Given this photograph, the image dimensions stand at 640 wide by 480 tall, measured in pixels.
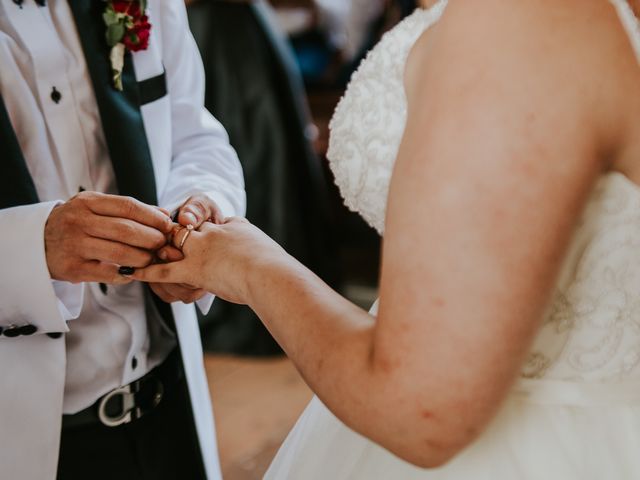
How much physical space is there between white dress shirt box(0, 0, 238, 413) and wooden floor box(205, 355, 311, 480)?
4.99ft

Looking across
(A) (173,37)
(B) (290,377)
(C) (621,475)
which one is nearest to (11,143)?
(A) (173,37)

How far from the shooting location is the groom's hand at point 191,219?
1.16 metres

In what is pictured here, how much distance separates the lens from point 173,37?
4.84 ft

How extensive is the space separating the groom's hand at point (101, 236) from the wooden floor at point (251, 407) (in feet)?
5.92

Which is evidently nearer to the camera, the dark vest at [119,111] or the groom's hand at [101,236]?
the groom's hand at [101,236]

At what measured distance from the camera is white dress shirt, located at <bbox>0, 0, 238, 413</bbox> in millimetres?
1211

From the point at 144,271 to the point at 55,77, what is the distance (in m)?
0.41

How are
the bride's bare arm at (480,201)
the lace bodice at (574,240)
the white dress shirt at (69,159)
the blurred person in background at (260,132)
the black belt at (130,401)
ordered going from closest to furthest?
the bride's bare arm at (480,201) < the lace bodice at (574,240) < the white dress shirt at (69,159) < the black belt at (130,401) < the blurred person in background at (260,132)

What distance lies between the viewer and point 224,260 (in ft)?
3.31

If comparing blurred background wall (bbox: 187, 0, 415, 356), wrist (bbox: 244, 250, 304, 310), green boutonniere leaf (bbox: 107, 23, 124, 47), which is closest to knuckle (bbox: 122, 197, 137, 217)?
wrist (bbox: 244, 250, 304, 310)

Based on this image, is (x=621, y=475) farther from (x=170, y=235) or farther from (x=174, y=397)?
(x=174, y=397)

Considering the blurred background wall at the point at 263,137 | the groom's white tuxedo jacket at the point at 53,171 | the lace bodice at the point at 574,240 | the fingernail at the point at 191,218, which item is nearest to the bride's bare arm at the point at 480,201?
the lace bodice at the point at 574,240

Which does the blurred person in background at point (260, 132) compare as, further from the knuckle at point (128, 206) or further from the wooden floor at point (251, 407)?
the knuckle at point (128, 206)

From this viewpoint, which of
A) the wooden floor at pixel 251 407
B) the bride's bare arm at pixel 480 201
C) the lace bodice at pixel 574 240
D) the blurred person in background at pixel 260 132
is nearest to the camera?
the bride's bare arm at pixel 480 201
